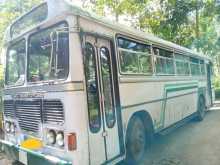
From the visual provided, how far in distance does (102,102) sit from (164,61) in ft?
11.1

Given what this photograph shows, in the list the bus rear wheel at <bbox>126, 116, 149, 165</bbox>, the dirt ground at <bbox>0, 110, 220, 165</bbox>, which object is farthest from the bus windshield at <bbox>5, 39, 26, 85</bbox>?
the bus rear wheel at <bbox>126, 116, 149, 165</bbox>

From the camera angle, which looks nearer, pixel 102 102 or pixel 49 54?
pixel 49 54

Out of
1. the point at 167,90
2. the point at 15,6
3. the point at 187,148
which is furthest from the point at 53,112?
the point at 15,6

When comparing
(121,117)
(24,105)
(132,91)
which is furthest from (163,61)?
(24,105)

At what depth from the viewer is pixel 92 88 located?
172 inches

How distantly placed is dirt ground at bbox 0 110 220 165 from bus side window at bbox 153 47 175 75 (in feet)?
5.83

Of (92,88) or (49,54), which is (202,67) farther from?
(49,54)

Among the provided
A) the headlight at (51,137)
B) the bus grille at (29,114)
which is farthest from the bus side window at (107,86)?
the bus grille at (29,114)

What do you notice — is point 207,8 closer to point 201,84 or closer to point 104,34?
point 201,84

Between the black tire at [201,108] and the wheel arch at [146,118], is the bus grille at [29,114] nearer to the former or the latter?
the wheel arch at [146,118]

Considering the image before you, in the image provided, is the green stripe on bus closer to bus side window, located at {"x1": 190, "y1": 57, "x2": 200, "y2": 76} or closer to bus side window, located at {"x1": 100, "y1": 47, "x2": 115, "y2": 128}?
bus side window, located at {"x1": 190, "y1": 57, "x2": 200, "y2": 76}

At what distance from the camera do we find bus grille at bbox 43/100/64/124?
13.2 ft

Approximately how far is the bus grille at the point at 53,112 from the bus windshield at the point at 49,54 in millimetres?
377

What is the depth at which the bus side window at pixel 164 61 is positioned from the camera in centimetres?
693
